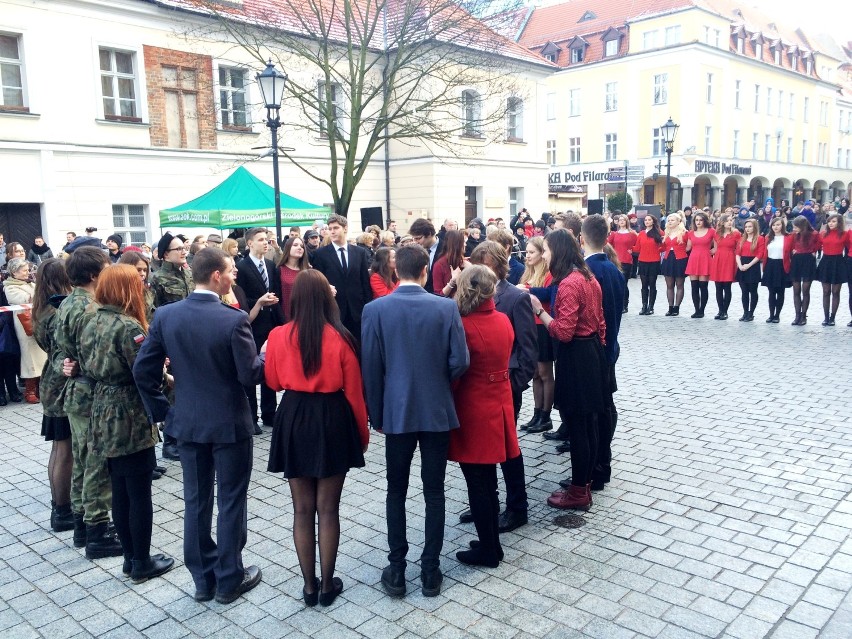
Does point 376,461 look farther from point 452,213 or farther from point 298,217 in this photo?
point 452,213

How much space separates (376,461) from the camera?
620cm

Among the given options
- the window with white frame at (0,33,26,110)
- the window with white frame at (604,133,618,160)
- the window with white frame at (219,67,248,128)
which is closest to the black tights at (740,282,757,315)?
the window with white frame at (219,67,248,128)

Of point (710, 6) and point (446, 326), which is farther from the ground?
point (710, 6)

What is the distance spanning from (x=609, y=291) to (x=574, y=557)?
1.98 meters

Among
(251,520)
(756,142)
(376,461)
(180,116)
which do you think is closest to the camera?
(251,520)

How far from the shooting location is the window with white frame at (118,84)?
17922 mm

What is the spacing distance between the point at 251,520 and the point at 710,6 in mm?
50868

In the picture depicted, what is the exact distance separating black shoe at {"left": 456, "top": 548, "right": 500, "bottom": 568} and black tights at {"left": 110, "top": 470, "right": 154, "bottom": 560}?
6.18 ft

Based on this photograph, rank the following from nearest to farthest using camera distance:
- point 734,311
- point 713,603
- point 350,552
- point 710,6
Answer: point 713,603 → point 350,552 → point 734,311 → point 710,6

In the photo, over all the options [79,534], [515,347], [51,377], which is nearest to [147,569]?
[79,534]

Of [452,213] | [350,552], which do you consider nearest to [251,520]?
[350,552]

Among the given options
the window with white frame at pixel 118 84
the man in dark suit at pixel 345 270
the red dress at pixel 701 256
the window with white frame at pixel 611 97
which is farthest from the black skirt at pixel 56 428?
the window with white frame at pixel 611 97

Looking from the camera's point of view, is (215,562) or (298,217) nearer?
(215,562)

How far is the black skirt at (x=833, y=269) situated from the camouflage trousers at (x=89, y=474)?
38.5 feet
